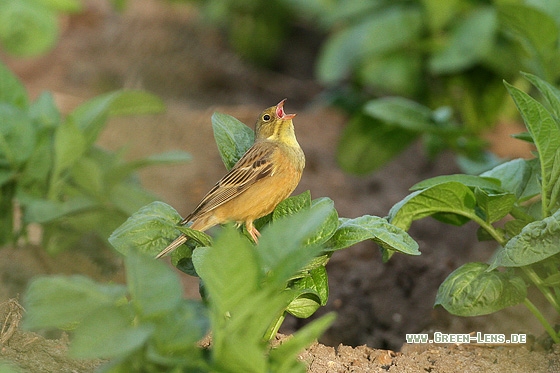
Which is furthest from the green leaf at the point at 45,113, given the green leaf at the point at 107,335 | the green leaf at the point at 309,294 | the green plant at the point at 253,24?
the green plant at the point at 253,24

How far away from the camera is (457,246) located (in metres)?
6.26

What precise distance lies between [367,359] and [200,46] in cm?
724

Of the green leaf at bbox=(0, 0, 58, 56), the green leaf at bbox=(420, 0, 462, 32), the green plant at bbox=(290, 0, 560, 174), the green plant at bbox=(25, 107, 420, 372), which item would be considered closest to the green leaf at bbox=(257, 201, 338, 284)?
the green plant at bbox=(25, 107, 420, 372)

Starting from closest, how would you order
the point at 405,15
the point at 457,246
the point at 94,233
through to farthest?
the point at 94,233 → the point at 457,246 → the point at 405,15

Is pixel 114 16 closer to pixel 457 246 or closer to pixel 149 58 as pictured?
pixel 149 58

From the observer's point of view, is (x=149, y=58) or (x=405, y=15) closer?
(x=405, y=15)

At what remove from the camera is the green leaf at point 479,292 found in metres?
3.30

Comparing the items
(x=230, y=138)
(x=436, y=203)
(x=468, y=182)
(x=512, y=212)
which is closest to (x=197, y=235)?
(x=230, y=138)

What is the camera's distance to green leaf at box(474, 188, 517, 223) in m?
3.32

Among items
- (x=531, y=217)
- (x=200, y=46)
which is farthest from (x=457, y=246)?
(x=200, y=46)

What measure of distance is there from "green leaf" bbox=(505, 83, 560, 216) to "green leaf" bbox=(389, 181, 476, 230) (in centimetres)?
33

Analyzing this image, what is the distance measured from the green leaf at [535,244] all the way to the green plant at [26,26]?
4323 millimetres

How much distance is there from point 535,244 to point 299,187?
3847 millimetres

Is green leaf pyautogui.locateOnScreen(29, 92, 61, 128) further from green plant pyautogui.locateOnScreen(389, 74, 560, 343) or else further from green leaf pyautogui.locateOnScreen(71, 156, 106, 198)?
green plant pyautogui.locateOnScreen(389, 74, 560, 343)
